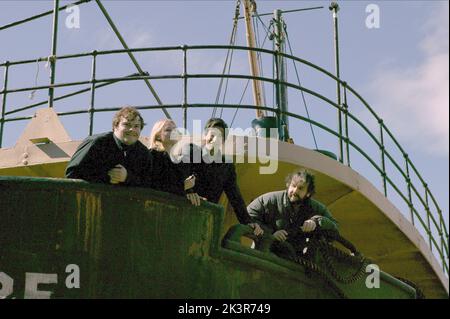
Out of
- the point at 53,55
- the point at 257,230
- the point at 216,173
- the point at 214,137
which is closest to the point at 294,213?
the point at 257,230

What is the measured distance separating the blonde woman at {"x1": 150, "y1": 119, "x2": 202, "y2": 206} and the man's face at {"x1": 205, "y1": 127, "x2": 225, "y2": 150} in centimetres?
35

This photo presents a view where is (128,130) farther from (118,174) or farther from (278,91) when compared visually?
(278,91)

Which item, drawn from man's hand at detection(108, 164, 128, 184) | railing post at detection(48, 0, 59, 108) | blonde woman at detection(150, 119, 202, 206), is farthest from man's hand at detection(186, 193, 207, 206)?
railing post at detection(48, 0, 59, 108)

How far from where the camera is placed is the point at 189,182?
5.62m

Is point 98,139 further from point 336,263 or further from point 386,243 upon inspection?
point 386,243

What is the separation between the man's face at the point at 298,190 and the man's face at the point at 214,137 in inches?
27.9

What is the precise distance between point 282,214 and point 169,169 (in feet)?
4.20

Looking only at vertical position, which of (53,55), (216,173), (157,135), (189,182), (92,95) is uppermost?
(53,55)

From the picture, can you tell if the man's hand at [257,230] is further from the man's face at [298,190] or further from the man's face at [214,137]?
the man's face at [214,137]

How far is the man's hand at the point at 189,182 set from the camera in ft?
18.3

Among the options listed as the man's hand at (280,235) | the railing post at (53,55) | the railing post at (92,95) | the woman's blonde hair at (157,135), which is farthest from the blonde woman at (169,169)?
the railing post at (53,55)

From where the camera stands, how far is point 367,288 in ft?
22.1

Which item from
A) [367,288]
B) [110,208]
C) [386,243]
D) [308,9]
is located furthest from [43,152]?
[308,9]

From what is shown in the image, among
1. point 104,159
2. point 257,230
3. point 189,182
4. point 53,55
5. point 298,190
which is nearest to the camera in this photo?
point 104,159
